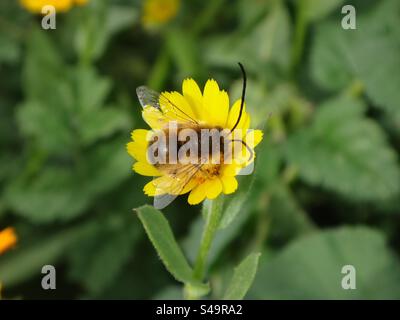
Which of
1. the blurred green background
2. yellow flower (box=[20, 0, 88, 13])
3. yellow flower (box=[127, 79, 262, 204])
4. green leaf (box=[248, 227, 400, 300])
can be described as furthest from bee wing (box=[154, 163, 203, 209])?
yellow flower (box=[20, 0, 88, 13])

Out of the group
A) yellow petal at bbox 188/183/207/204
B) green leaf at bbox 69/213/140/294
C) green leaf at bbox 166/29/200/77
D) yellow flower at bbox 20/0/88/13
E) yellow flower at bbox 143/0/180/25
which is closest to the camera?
yellow petal at bbox 188/183/207/204

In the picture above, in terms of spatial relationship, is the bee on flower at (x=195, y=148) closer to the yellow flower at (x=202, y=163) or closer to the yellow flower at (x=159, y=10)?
the yellow flower at (x=202, y=163)

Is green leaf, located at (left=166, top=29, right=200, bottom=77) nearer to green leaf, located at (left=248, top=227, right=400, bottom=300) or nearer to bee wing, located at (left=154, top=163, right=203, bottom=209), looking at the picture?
green leaf, located at (left=248, top=227, right=400, bottom=300)

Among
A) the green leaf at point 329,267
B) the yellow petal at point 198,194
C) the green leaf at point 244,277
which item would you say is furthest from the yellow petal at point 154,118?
the green leaf at point 329,267

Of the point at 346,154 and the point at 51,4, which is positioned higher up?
the point at 51,4

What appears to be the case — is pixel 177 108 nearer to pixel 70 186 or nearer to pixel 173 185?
pixel 173 185

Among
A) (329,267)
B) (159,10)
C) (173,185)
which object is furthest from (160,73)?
(173,185)
